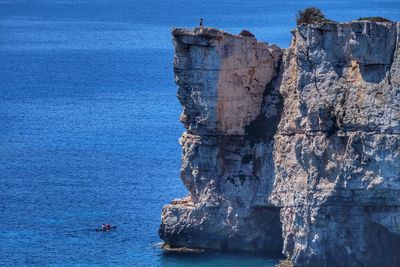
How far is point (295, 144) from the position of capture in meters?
77.4

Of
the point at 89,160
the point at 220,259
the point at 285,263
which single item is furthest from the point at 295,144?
the point at 89,160

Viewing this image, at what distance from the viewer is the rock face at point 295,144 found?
73.2 m

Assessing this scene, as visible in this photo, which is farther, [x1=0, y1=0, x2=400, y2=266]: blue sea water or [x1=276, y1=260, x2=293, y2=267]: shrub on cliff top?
[x1=0, y1=0, x2=400, y2=266]: blue sea water

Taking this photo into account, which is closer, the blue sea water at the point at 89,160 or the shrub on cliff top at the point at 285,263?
the shrub on cliff top at the point at 285,263

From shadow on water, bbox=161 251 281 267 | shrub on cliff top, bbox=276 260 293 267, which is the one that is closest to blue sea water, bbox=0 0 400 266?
shadow on water, bbox=161 251 281 267

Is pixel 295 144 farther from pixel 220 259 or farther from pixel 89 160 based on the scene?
pixel 89 160

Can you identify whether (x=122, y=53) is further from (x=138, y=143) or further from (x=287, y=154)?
(x=287, y=154)

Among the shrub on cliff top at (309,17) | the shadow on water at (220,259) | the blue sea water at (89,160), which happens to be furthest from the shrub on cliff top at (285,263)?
the shrub on cliff top at (309,17)

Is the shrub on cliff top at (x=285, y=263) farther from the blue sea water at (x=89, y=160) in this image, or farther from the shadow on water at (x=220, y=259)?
the blue sea water at (x=89, y=160)

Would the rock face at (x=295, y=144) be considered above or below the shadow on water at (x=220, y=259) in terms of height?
above

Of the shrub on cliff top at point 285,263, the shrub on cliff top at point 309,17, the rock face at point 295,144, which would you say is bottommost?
the shrub on cliff top at point 285,263

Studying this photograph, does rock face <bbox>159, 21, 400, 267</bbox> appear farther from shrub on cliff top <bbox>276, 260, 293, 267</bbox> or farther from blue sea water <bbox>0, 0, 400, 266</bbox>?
blue sea water <bbox>0, 0, 400, 266</bbox>

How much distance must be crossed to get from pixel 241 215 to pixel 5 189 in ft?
84.3

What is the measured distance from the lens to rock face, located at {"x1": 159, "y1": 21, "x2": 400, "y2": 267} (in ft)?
240
